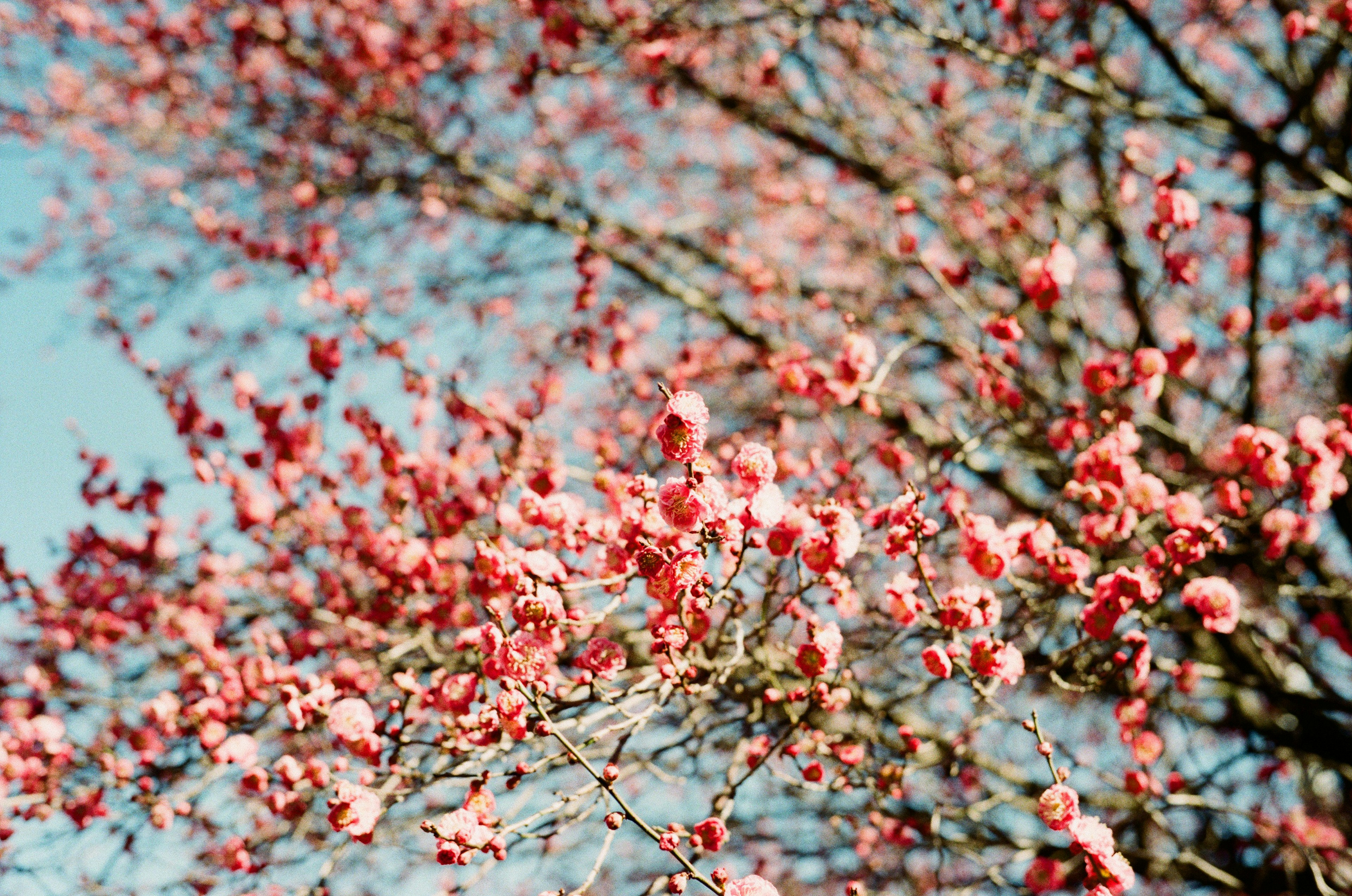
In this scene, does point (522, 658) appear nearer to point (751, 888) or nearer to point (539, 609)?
point (539, 609)

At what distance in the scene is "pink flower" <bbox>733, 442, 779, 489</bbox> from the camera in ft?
7.41

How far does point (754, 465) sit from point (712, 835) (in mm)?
1148

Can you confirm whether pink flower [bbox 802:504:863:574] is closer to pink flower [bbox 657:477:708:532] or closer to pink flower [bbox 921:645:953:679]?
pink flower [bbox 921:645:953:679]

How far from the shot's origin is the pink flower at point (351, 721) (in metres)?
2.53

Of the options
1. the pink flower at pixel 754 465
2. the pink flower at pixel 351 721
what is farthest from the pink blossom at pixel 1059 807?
the pink flower at pixel 351 721

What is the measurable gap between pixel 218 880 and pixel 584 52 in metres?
4.74

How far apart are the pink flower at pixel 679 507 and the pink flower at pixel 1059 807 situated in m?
1.20

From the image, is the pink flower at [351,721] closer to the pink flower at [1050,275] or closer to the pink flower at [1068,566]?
the pink flower at [1068,566]

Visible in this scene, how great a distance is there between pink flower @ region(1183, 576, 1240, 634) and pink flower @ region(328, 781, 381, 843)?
A: 2.74 metres

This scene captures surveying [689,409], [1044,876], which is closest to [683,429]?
[689,409]

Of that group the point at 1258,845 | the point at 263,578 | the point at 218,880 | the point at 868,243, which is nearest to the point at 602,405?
the point at 868,243

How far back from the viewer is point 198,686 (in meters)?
3.64

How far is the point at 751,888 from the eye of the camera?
6.77 feet

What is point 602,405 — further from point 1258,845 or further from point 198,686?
point 1258,845
